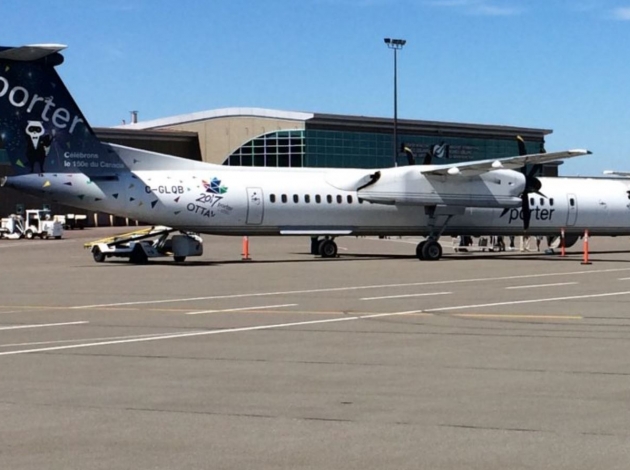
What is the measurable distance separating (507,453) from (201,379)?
→ 444 centimetres

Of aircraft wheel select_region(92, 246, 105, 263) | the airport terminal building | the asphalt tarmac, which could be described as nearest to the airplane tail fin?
aircraft wheel select_region(92, 246, 105, 263)

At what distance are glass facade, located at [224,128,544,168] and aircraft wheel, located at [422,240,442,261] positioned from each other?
2176 inches

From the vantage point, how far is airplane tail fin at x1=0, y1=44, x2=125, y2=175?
31812mm

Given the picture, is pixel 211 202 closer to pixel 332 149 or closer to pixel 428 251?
pixel 428 251

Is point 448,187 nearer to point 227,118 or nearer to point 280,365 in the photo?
point 280,365

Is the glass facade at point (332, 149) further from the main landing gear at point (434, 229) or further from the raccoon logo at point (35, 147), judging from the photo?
the raccoon logo at point (35, 147)

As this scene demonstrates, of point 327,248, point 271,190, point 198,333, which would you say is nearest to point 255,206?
point 271,190

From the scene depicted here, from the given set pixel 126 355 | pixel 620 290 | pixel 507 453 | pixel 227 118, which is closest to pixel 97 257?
pixel 620 290

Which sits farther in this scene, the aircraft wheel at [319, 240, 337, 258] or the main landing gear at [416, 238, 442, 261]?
the aircraft wheel at [319, 240, 337, 258]

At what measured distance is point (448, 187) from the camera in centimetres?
3909

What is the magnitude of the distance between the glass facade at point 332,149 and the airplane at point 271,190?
51.8 m

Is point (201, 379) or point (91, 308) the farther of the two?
point (91, 308)

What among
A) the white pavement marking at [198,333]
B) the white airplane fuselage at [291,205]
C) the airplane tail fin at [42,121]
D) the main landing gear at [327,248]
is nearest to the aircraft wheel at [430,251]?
the white airplane fuselage at [291,205]

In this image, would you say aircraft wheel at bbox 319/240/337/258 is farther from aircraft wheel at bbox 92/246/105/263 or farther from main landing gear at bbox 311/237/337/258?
aircraft wheel at bbox 92/246/105/263
